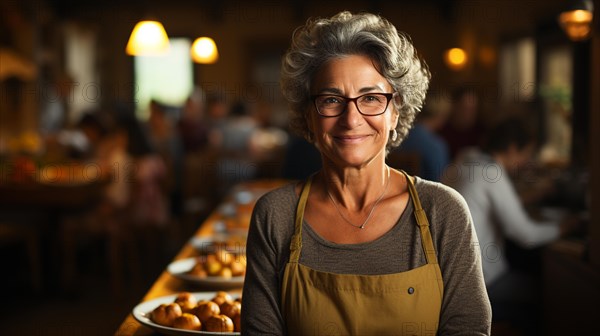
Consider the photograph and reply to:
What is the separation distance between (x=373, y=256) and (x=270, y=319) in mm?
262

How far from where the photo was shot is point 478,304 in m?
1.61

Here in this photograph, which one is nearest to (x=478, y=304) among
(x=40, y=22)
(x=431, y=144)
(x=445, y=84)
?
(x=431, y=144)

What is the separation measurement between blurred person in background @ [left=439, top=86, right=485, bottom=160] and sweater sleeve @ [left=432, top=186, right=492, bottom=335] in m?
5.67

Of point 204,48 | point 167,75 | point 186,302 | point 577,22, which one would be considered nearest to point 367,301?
point 186,302

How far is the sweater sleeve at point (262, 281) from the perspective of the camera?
64.9 inches

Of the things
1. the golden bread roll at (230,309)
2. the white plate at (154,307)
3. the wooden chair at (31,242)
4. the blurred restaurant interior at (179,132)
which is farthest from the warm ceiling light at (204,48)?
the golden bread roll at (230,309)

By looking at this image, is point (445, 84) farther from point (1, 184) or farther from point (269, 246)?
point (269, 246)

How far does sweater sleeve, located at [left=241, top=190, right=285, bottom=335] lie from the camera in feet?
5.41

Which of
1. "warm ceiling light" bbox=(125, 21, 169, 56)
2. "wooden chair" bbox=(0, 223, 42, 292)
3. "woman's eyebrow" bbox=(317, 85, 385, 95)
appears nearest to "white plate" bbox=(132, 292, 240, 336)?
"woman's eyebrow" bbox=(317, 85, 385, 95)

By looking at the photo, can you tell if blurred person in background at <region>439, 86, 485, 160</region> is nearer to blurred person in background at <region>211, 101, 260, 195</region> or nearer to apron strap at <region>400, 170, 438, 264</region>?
blurred person in background at <region>211, 101, 260, 195</region>

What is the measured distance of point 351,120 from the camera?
162 centimetres

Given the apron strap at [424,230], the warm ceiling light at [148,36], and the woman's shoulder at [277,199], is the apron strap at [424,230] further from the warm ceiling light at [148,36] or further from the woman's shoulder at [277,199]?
the warm ceiling light at [148,36]

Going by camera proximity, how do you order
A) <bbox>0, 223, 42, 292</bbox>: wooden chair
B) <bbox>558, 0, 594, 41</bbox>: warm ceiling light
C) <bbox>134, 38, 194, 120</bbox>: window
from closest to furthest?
<bbox>558, 0, 594, 41</bbox>: warm ceiling light < <bbox>0, 223, 42, 292</bbox>: wooden chair < <bbox>134, 38, 194, 120</bbox>: window

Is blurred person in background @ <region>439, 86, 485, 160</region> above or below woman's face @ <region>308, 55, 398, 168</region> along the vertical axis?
below
